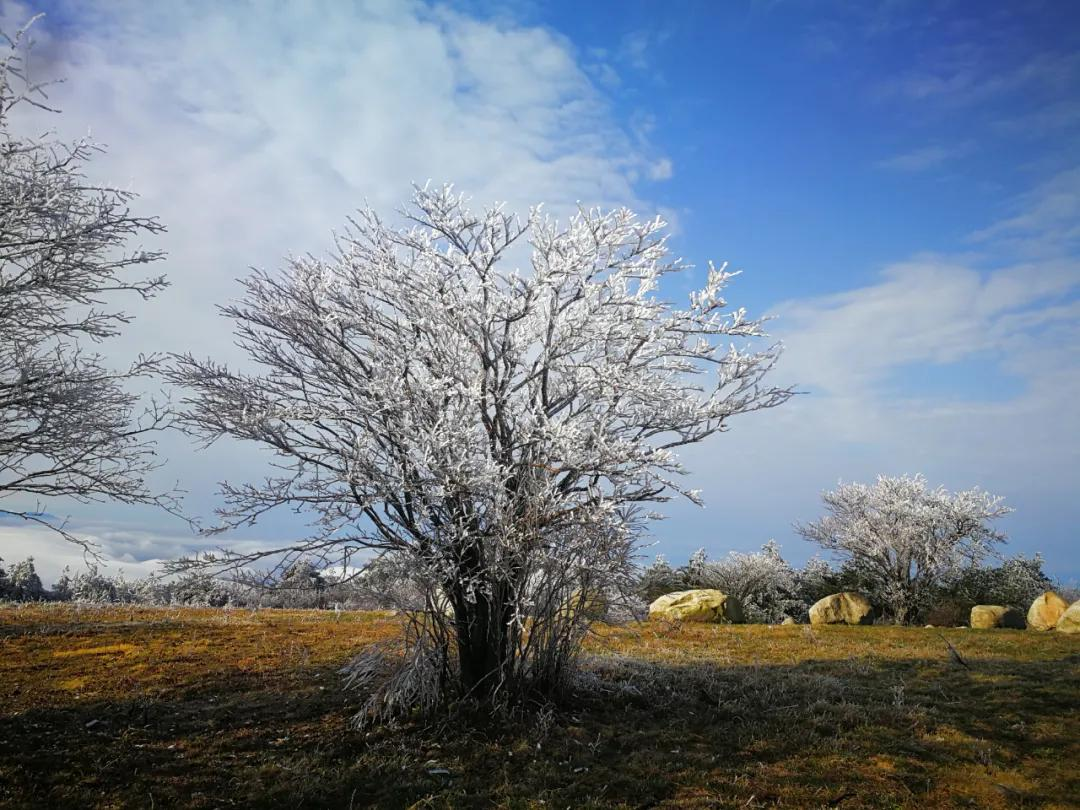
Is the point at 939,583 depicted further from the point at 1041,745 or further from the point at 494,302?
the point at 494,302

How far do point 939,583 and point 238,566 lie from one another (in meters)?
23.9

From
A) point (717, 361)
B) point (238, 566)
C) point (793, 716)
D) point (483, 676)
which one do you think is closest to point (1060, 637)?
point (793, 716)

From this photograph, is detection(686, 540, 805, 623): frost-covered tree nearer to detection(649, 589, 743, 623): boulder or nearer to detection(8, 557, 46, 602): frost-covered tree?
detection(649, 589, 743, 623): boulder

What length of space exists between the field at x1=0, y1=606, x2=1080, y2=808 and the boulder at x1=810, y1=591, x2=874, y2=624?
9.06m

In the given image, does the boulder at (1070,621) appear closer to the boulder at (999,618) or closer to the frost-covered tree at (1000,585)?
the boulder at (999,618)

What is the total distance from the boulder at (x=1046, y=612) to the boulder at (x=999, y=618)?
48cm

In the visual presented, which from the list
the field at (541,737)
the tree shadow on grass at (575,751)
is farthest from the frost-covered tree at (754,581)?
the tree shadow on grass at (575,751)

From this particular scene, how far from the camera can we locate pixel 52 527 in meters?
9.13

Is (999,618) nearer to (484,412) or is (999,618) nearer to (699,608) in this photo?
(699,608)

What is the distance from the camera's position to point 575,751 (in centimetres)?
717

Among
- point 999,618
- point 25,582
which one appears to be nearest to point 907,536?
point 999,618

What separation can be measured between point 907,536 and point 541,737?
19661mm

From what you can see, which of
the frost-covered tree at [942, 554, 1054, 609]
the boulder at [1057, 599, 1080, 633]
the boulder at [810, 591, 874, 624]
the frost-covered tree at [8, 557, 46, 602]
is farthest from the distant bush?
the frost-covered tree at [8, 557, 46, 602]

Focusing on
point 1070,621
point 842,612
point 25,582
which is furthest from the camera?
point 25,582
